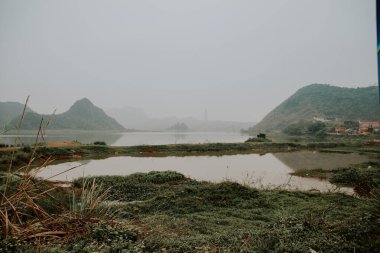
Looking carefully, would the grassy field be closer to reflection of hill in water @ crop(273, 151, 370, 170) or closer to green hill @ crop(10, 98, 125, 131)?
reflection of hill in water @ crop(273, 151, 370, 170)

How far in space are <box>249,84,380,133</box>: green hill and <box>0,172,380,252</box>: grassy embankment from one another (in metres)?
88.2

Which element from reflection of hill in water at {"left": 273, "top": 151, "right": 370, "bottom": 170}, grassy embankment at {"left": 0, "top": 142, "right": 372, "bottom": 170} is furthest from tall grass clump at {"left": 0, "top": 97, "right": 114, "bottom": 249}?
reflection of hill in water at {"left": 273, "top": 151, "right": 370, "bottom": 170}

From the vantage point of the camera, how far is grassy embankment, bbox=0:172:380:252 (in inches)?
139

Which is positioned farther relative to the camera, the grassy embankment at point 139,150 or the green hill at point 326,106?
the green hill at point 326,106

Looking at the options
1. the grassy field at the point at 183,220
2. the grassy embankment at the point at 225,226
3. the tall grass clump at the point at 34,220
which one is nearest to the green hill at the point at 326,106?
the grassy embankment at the point at 225,226

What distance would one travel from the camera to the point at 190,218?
615 cm

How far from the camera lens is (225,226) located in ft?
18.2

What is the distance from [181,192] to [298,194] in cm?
405

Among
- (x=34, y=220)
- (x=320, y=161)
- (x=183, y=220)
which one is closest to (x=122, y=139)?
(x=320, y=161)

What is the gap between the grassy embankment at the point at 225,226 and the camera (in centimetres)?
352

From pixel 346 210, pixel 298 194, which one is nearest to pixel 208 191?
pixel 298 194

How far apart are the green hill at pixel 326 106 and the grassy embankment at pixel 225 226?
8824 cm

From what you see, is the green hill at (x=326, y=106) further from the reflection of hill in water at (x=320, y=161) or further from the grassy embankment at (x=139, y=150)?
the reflection of hill in water at (x=320, y=161)

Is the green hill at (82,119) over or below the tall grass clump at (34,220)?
over
